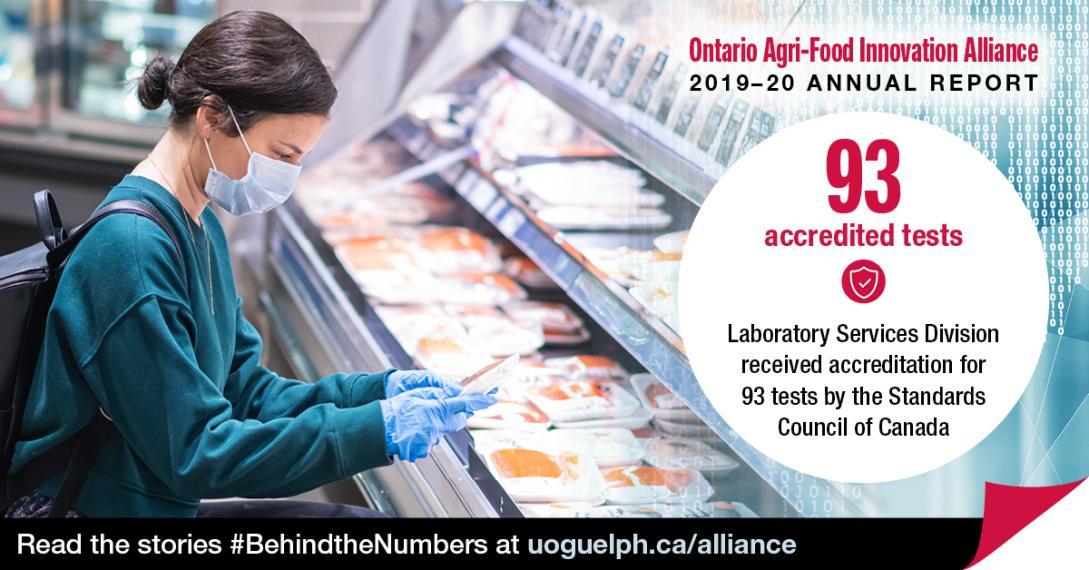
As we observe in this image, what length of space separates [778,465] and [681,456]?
0.22 meters

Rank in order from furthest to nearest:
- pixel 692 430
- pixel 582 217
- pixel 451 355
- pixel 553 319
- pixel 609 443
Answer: pixel 553 319 < pixel 582 217 < pixel 451 355 < pixel 609 443 < pixel 692 430

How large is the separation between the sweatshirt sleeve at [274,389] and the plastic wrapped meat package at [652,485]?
60cm

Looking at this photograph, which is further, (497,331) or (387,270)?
(387,270)

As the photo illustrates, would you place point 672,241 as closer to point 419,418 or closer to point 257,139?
point 419,418

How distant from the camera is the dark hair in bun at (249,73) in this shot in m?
2.03

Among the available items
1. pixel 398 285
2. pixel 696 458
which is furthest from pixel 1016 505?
pixel 398 285

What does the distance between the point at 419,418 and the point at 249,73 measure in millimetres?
695

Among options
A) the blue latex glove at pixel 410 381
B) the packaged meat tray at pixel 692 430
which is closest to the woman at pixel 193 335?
the blue latex glove at pixel 410 381

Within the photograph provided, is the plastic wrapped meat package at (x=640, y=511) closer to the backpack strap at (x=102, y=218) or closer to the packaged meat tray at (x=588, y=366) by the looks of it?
the packaged meat tray at (x=588, y=366)

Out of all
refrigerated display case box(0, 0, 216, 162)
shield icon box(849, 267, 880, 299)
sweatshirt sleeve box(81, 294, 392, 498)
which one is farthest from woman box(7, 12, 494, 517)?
refrigerated display case box(0, 0, 216, 162)

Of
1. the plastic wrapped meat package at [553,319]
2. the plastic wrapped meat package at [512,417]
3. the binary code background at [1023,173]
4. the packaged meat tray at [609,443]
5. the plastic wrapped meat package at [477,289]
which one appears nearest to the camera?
the binary code background at [1023,173]

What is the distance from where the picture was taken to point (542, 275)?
154 inches

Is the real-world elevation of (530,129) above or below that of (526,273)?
above

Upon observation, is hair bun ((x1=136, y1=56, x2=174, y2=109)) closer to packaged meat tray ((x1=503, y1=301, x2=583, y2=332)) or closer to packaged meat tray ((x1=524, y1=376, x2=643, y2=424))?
packaged meat tray ((x1=524, y1=376, x2=643, y2=424))
